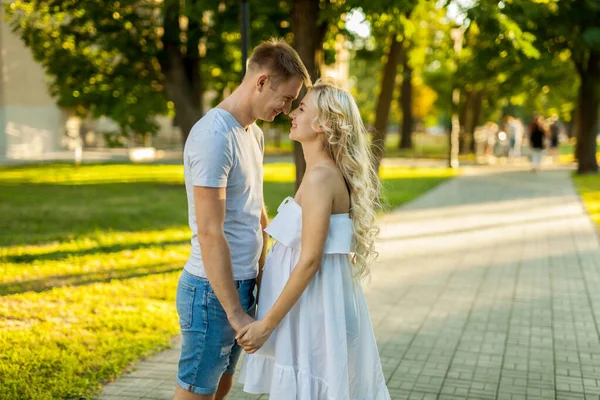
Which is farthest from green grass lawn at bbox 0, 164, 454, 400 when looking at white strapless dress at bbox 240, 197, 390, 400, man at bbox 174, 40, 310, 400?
man at bbox 174, 40, 310, 400

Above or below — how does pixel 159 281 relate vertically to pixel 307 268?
below

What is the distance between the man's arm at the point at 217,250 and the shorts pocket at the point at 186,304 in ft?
0.55

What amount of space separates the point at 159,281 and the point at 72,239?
310 cm

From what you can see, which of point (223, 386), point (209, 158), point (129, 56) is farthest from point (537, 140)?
point (209, 158)

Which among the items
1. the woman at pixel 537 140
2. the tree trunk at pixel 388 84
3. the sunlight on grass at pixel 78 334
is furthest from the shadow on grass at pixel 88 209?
the woman at pixel 537 140

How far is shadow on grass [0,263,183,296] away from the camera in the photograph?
7.51 m

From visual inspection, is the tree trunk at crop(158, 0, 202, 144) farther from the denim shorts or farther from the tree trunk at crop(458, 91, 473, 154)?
the tree trunk at crop(458, 91, 473, 154)

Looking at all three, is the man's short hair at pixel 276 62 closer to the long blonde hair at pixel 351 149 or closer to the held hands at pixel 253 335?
the long blonde hair at pixel 351 149

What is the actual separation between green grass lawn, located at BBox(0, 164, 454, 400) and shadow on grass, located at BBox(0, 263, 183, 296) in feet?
0.03

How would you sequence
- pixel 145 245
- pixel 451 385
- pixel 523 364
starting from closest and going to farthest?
pixel 451 385
pixel 523 364
pixel 145 245

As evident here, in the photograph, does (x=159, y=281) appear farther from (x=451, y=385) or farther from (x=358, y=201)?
(x=358, y=201)

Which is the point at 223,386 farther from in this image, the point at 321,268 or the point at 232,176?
the point at 232,176

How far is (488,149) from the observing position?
33.7 meters

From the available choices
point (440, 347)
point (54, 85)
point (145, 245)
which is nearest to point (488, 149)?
point (54, 85)
